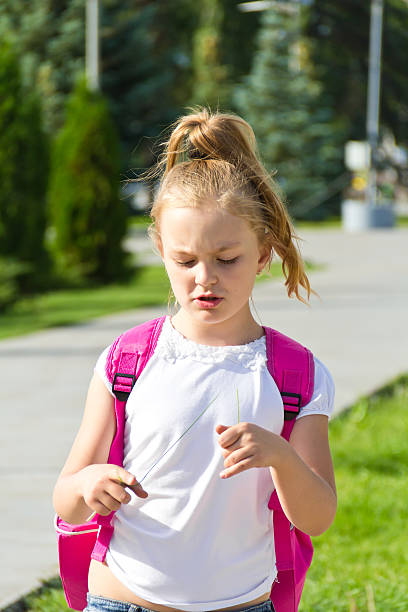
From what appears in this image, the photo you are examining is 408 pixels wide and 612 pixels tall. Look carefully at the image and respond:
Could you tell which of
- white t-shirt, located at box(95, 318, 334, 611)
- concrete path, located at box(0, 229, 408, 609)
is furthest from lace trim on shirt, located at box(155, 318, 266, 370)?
concrete path, located at box(0, 229, 408, 609)

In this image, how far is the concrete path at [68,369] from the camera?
3.92 metres

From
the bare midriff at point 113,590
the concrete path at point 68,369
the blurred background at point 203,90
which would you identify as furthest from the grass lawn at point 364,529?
the blurred background at point 203,90

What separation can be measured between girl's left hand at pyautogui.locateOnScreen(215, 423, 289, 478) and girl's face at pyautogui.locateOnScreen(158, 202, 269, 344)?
28cm

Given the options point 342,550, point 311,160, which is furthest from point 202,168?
point 311,160

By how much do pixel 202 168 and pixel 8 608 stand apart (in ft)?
6.19

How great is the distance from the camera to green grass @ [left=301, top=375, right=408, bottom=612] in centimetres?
318

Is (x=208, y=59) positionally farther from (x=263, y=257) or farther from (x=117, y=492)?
(x=117, y=492)

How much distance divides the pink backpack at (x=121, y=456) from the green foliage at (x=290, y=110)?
35.0 meters

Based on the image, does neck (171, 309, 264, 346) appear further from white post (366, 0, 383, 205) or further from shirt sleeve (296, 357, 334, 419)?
white post (366, 0, 383, 205)

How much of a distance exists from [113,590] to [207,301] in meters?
0.58

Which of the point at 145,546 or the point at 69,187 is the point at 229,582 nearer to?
the point at 145,546

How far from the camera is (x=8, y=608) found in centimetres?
311

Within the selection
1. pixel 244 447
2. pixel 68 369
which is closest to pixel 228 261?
pixel 244 447

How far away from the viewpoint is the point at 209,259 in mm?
1753
